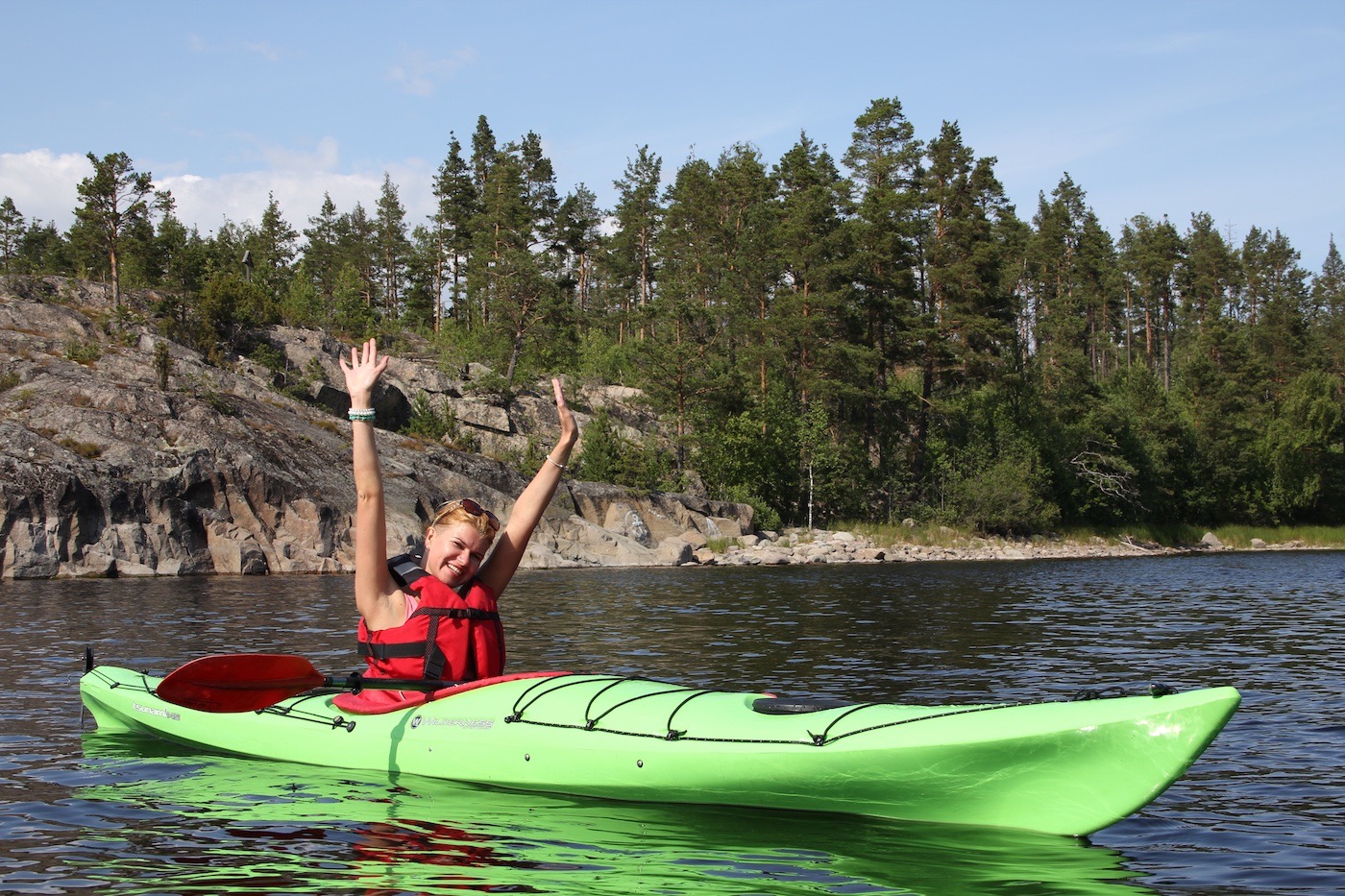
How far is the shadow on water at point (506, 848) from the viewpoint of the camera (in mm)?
4645

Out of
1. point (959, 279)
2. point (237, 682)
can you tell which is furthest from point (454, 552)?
point (959, 279)

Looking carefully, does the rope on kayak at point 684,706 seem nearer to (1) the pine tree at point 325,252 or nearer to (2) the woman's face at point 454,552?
(2) the woman's face at point 454,552

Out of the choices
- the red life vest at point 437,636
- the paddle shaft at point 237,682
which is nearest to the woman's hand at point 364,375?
the red life vest at point 437,636

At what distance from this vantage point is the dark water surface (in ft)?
15.6

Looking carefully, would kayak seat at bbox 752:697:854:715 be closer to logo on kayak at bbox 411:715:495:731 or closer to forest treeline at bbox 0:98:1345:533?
logo on kayak at bbox 411:715:495:731

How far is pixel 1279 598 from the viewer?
19984 mm

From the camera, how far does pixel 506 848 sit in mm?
5195

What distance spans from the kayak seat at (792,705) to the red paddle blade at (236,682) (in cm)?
334

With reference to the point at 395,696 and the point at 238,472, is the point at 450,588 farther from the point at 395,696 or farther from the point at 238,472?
the point at 238,472

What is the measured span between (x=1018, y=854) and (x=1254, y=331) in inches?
2452

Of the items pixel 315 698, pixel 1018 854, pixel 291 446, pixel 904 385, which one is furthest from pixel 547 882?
pixel 904 385

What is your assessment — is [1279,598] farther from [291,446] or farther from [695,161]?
[695,161]

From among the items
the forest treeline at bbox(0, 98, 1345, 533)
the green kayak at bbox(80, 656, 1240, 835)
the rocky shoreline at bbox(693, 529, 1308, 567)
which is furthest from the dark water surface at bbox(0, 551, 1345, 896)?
the forest treeline at bbox(0, 98, 1345, 533)

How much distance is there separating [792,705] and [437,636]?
203 cm
